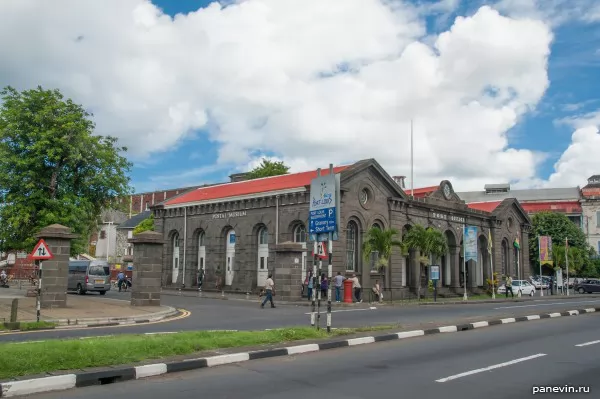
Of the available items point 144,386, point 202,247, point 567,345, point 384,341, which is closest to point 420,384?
point 144,386

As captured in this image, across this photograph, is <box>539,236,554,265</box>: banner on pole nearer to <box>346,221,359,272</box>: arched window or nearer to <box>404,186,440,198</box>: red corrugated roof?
<box>404,186,440,198</box>: red corrugated roof

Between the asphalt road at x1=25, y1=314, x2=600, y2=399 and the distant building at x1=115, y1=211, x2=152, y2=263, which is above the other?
the distant building at x1=115, y1=211, x2=152, y2=263

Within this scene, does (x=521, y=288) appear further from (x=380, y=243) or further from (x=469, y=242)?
(x=380, y=243)

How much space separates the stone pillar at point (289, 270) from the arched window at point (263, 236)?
6.54 metres

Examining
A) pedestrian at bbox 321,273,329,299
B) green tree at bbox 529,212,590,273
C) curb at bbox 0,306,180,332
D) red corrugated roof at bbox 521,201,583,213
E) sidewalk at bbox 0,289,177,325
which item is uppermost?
red corrugated roof at bbox 521,201,583,213

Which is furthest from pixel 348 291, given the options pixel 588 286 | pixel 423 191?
pixel 588 286

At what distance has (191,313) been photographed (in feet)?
72.0

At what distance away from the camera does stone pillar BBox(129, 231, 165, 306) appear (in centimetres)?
2320

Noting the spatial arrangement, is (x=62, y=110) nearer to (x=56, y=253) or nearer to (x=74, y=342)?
(x=56, y=253)

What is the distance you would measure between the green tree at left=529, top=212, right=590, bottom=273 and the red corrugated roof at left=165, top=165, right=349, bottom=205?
124 ft

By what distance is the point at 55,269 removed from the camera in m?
21.4

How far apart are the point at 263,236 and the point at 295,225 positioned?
3.41m

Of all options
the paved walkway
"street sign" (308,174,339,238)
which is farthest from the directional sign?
"street sign" (308,174,339,238)

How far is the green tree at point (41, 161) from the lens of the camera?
1019 inches
